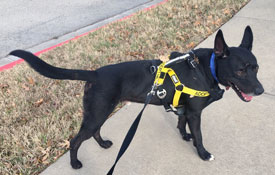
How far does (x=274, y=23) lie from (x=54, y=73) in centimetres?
569

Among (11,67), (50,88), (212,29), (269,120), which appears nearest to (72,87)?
(50,88)

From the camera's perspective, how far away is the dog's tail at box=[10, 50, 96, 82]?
1.94 m

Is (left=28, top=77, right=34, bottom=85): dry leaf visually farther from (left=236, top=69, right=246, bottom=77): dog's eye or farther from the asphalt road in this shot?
(left=236, top=69, right=246, bottom=77): dog's eye

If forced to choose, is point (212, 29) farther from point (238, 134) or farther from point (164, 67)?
point (164, 67)

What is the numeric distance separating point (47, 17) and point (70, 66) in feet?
11.3

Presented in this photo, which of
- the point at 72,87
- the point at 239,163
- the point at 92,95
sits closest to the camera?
the point at 92,95

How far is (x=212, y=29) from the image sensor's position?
18.3ft

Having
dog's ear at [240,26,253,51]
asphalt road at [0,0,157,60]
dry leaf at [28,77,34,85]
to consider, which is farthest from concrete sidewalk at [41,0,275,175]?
asphalt road at [0,0,157,60]

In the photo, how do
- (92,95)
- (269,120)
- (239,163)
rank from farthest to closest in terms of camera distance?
(269,120)
(239,163)
(92,95)

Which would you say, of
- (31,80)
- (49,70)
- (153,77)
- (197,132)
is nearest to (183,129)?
(197,132)

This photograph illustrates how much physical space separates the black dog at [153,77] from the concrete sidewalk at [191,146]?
38 centimetres

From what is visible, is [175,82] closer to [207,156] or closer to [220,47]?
[220,47]

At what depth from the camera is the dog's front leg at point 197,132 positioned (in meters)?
2.51

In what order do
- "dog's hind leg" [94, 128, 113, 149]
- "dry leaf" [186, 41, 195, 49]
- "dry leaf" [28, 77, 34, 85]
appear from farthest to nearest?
"dry leaf" [186, 41, 195, 49]
"dry leaf" [28, 77, 34, 85]
"dog's hind leg" [94, 128, 113, 149]
